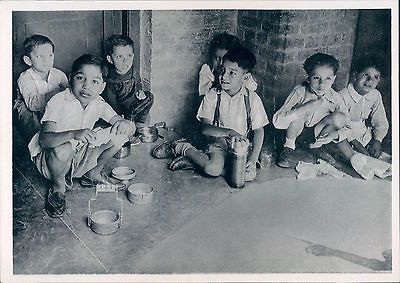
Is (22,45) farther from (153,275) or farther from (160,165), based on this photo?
(153,275)

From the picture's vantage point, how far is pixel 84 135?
1619 mm

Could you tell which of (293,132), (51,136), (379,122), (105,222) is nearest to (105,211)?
(105,222)

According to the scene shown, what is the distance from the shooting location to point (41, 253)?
1584mm

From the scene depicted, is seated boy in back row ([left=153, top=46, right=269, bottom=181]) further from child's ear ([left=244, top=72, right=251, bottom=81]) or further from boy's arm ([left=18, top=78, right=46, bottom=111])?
boy's arm ([left=18, top=78, right=46, bottom=111])

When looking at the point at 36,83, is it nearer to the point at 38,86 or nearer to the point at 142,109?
the point at 38,86

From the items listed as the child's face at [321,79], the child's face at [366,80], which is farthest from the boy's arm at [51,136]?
the child's face at [366,80]

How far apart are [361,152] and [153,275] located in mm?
718

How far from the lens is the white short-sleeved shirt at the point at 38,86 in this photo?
160 cm

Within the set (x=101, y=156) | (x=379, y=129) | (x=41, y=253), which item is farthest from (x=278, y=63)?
(x=41, y=253)

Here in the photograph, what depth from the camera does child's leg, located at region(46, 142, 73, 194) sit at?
161 centimetres

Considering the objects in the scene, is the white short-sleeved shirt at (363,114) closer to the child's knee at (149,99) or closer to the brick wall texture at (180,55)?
the brick wall texture at (180,55)

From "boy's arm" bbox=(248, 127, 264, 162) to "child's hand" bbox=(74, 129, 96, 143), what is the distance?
470 millimetres

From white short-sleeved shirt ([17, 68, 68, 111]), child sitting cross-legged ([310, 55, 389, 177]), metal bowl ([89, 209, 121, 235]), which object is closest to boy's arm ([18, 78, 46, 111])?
white short-sleeved shirt ([17, 68, 68, 111])

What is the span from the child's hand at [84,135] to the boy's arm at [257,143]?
470 mm
